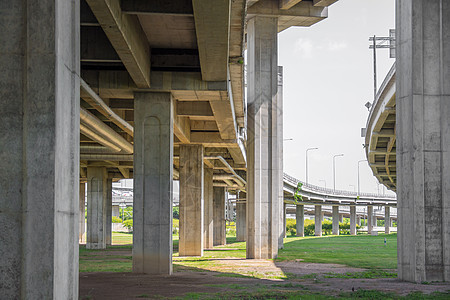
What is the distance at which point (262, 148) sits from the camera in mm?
37125

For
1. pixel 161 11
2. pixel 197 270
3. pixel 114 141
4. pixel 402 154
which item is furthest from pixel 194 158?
pixel 161 11

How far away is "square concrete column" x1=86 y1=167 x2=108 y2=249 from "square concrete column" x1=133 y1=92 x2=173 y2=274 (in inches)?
1137

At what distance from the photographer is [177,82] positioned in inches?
1004

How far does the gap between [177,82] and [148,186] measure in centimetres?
423

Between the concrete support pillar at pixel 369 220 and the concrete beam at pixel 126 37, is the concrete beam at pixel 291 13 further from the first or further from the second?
the concrete support pillar at pixel 369 220

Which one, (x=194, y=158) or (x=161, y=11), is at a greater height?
(x=161, y=11)

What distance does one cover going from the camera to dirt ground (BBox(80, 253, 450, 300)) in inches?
719

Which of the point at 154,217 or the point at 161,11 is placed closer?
the point at 161,11

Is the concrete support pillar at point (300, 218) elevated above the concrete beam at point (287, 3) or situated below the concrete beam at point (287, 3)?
below

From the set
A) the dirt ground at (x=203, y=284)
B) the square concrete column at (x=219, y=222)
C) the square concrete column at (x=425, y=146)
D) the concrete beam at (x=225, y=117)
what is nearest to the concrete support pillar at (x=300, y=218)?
the square concrete column at (x=219, y=222)

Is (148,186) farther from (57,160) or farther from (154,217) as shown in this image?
(57,160)

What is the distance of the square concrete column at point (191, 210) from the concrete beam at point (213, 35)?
14.3 meters

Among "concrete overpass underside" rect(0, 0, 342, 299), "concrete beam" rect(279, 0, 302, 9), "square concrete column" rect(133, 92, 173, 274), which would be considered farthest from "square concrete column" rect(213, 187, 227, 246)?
"square concrete column" rect(133, 92, 173, 274)

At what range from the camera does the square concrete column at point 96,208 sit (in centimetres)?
5297
